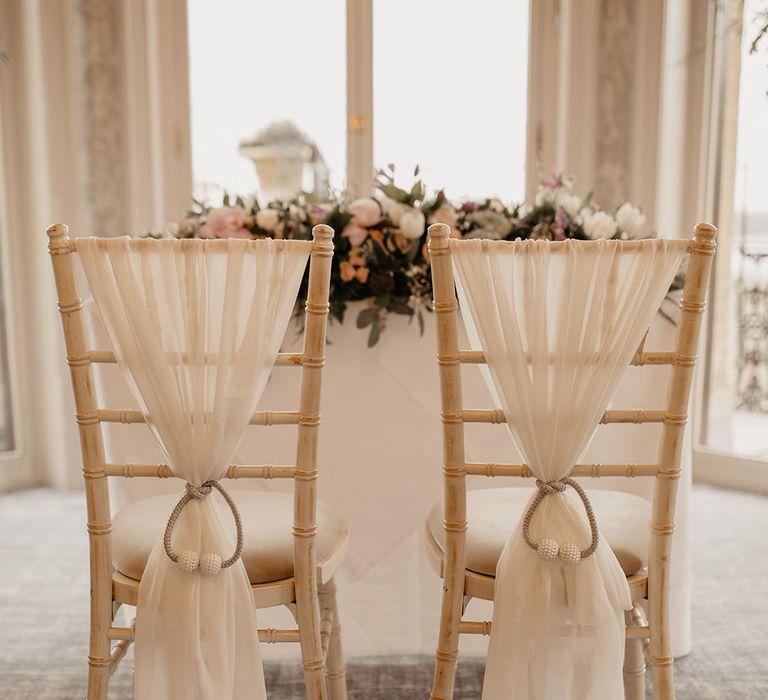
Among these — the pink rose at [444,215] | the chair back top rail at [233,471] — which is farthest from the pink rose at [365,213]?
the chair back top rail at [233,471]

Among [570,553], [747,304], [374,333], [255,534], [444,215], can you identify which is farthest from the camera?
[747,304]

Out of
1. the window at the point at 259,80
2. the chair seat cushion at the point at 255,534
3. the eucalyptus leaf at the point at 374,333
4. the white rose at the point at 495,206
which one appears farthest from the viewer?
the window at the point at 259,80

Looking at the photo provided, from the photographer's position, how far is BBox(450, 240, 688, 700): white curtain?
1.28 m

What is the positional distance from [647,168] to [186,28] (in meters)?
2.25

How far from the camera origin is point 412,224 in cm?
187

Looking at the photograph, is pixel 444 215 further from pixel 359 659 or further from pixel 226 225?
pixel 359 659

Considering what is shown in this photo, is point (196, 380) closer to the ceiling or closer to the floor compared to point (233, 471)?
closer to the ceiling

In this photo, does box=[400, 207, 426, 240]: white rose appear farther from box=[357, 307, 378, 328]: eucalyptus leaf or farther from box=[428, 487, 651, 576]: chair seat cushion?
box=[428, 487, 651, 576]: chair seat cushion

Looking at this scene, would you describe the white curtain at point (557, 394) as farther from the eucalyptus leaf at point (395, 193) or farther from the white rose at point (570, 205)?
the white rose at point (570, 205)

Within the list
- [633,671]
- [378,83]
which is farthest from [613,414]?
[378,83]

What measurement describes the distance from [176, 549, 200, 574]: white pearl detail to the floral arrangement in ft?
2.30

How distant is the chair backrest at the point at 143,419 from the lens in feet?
4.22

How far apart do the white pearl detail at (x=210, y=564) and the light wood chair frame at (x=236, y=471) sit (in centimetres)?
9

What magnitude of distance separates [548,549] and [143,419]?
2.26 feet
